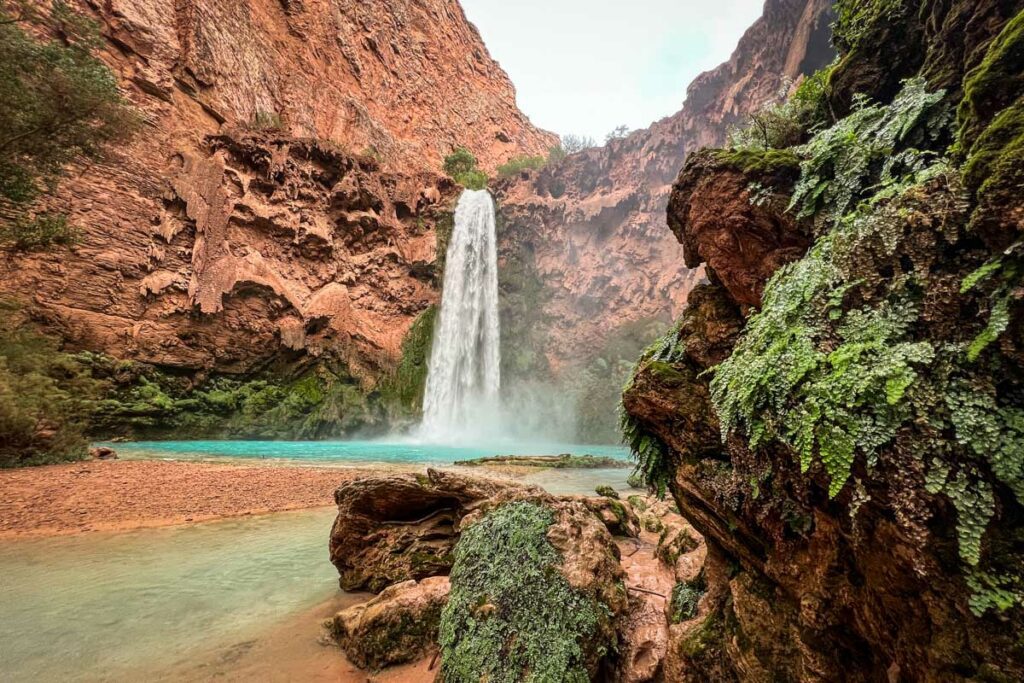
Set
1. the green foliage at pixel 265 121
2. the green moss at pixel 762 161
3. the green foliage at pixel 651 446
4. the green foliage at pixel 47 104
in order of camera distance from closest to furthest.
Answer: the green foliage at pixel 651 446 → the green moss at pixel 762 161 → the green foliage at pixel 47 104 → the green foliage at pixel 265 121

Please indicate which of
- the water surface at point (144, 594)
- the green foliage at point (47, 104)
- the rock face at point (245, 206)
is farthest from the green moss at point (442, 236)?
the water surface at point (144, 594)

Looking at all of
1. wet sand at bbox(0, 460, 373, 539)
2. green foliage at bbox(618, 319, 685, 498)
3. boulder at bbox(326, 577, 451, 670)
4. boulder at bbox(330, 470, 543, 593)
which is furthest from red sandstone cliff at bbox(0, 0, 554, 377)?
green foliage at bbox(618, 319, 685, 498)

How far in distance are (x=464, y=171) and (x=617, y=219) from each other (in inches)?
507

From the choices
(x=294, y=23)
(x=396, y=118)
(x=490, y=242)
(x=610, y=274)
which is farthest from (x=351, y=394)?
(x=294, y=23)

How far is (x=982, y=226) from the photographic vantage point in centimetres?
161

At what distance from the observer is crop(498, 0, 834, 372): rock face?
94.1 ft

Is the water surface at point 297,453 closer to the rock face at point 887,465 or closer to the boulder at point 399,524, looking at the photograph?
the boulder at point 399,524

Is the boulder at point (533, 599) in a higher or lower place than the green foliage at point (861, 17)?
lower

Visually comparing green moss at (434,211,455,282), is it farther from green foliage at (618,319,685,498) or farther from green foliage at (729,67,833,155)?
green foliage at (618,319,685,498)

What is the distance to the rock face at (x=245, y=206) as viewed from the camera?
57.4 ft

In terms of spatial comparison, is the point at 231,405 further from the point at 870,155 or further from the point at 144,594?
the point at 870,155

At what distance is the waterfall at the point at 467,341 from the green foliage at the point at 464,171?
3308 mm

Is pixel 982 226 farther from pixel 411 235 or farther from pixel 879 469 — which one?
pixel 411 235

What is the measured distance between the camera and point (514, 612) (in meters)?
2.38
